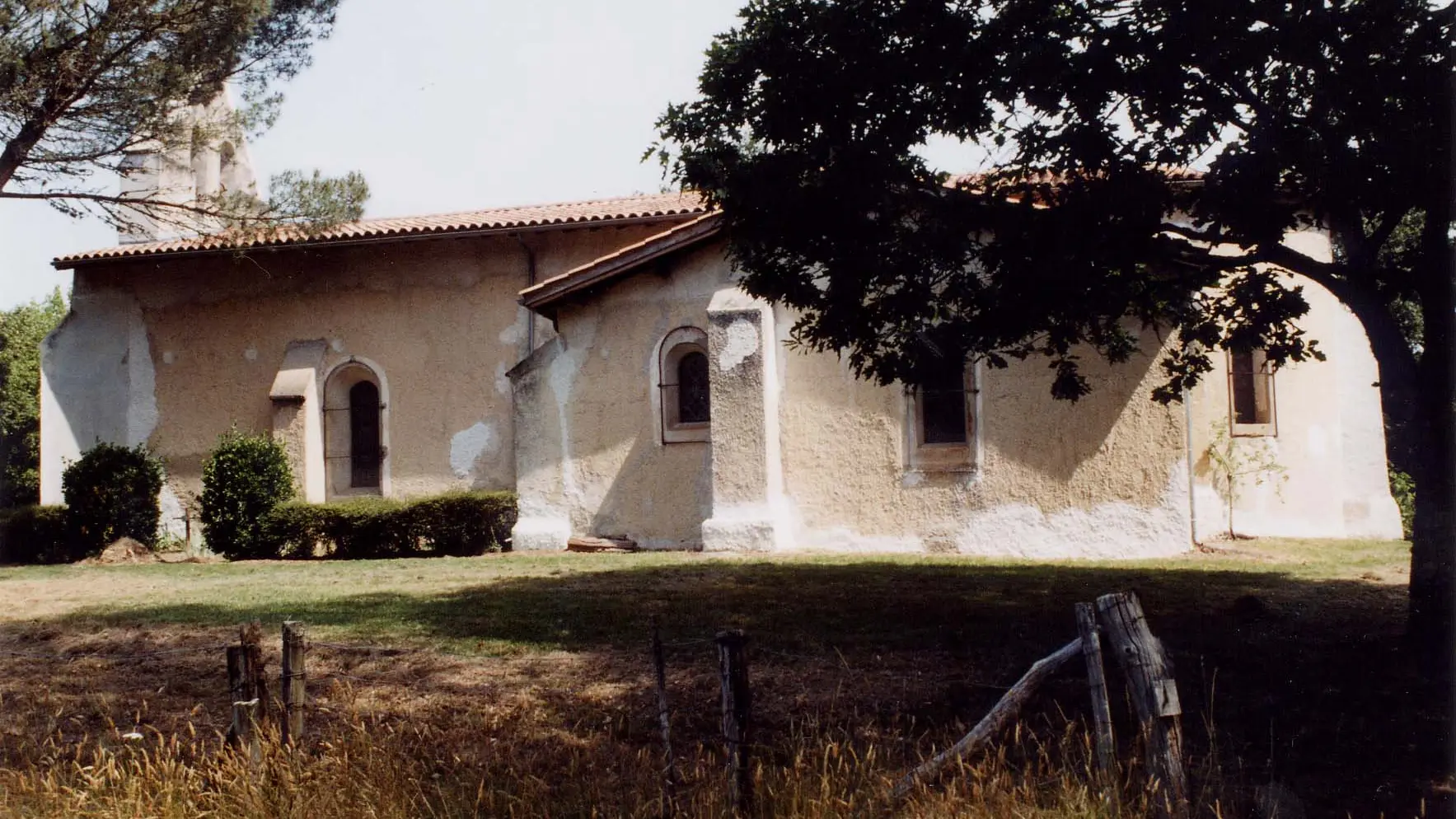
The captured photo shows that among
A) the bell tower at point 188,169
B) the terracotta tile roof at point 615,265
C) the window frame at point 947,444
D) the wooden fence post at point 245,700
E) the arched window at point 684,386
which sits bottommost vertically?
the wooden fence post at point 245,700

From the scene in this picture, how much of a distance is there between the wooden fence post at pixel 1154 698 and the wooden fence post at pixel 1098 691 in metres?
0.07

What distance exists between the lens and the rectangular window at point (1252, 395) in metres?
15.6

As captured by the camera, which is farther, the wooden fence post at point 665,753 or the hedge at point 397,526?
the hedge at point 397,526

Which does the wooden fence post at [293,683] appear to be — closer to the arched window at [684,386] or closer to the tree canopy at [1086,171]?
the tree canopy at [1086,171]

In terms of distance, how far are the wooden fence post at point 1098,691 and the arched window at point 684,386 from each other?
1126cm

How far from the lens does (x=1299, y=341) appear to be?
8266 millimetres

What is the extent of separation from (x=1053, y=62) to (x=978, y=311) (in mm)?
1878

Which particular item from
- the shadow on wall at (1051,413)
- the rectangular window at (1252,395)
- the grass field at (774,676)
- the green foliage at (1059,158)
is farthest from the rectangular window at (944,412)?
the green foliage at (1059,158)

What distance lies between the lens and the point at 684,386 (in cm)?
1616

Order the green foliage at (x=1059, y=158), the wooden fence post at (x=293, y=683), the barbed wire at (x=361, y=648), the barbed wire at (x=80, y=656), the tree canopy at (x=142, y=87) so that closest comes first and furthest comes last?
1. the wooden fence post at (x=293, y=683)
2. the barbed wire at (x=361, y=648)
3. the green foliage at (x=1059, y=158)
4. the barbed wire at (x=80, y=656)
5. the tree canopy at (x=142, y=87)

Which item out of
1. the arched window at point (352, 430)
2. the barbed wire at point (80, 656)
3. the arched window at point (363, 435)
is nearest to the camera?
the barbed wire at point (80, 656)

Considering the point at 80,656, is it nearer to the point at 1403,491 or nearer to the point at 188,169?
the point at 188,169

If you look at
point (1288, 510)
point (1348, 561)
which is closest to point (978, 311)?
point (1348, 561)

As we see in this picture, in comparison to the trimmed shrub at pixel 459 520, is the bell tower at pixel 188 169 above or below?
above
